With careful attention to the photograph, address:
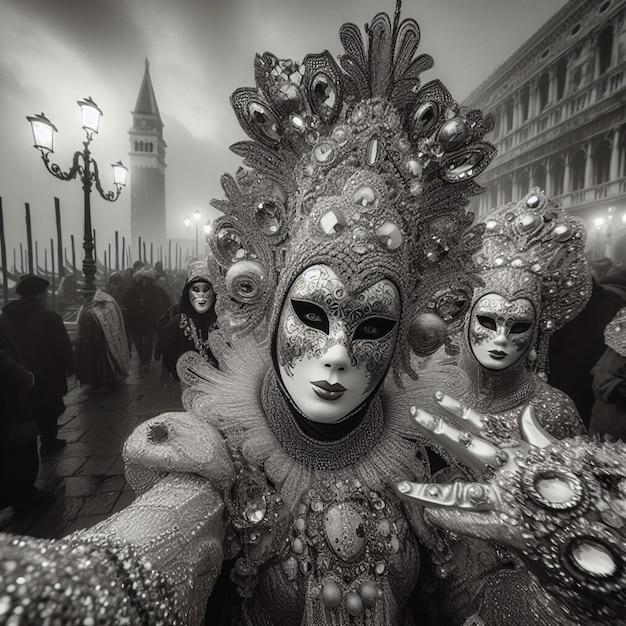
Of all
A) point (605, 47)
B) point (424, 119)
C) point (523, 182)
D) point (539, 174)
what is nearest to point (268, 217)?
point (424, 119)

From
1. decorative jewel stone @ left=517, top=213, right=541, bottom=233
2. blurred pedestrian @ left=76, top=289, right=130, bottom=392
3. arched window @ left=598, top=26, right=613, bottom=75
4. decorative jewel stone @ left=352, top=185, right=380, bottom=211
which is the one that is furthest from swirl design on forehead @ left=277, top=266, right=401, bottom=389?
arched window @ left=598, top=26, right=613, bottom=75

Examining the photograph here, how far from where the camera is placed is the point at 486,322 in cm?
198

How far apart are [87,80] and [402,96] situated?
2574 mm

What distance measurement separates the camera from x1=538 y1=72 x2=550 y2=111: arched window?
3.11 m

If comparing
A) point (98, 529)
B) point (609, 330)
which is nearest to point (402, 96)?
point (98, 529)

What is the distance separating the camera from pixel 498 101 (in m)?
3.25

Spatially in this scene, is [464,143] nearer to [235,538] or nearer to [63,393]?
[235,538]

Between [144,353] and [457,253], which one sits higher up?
[457,253]

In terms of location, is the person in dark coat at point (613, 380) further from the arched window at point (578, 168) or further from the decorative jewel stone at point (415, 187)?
the arched window at point (578, 168)

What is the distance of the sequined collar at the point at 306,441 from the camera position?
1008mm

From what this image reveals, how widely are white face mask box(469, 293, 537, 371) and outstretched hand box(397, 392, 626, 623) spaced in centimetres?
138

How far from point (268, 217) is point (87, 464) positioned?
102 inches

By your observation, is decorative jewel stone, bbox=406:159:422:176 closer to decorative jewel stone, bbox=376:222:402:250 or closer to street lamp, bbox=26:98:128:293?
decorative jewel stone, bbox=376:222:402:250

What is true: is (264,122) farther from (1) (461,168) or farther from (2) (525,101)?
(2) (525,101)
